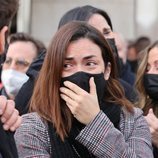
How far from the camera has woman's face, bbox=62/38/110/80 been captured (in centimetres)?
263

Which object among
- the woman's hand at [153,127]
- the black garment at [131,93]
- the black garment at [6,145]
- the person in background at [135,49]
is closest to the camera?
the black garment at [6,145]

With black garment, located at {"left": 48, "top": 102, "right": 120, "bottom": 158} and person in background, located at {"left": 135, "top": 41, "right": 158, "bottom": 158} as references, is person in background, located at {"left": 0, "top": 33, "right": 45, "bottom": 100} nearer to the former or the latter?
person in background, located at {"left": 135, "top": 41, "right": 158, "bottom": 158}

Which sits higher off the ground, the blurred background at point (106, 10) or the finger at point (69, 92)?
the blurred background at point (106, 10)

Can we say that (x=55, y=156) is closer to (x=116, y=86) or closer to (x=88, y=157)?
(x=88, y=157)

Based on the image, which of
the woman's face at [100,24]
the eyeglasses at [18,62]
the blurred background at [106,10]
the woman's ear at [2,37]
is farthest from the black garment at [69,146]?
the blurred background at [106,10]

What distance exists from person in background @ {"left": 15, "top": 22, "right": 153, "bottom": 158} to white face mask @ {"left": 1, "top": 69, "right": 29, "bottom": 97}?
4.17 ft

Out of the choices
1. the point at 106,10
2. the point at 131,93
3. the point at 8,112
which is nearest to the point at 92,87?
the point at 8,112

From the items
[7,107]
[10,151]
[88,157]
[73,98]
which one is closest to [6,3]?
[7,107]

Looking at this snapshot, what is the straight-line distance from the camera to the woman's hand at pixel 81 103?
8.23ft

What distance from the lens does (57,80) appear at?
8.57 ft

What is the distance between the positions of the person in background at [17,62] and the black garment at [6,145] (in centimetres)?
195

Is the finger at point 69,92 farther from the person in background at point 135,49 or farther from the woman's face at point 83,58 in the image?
the person in background at point 135,49

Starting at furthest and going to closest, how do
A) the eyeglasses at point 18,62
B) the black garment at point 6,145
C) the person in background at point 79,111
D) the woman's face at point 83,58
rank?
the eyeglasses at point 18,62, the woman's face at point 83,58, the person in background at point 79,111, the black garment at point 6,145

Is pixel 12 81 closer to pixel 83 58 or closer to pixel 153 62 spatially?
pixel 153 62
